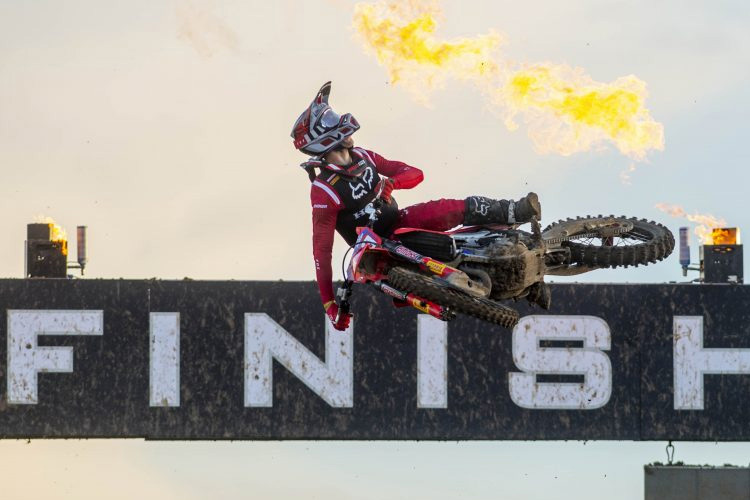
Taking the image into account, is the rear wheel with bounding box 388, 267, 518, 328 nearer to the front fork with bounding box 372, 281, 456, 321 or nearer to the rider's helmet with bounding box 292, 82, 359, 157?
the front fork with bounding box 372, 281, 456, 321

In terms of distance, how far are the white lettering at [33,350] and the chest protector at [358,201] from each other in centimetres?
1224

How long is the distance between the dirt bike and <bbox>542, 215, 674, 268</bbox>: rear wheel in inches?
20.9

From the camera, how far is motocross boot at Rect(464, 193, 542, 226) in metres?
14.7

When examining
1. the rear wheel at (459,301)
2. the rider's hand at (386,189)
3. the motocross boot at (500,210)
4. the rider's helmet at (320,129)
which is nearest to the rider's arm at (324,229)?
the rider's helmet at (320,129)

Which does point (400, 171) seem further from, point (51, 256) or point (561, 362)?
point (51, 256)

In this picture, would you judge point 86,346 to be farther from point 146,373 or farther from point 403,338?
point 403,338

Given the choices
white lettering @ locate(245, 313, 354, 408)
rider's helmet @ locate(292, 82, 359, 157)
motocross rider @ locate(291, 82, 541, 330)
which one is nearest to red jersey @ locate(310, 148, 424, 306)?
motocross rider @ locate(291, 82, 541, 330)

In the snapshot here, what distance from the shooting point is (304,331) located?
82.6 feet

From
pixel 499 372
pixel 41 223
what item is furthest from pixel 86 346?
pixel 499 372

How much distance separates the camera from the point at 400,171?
48.2 feet

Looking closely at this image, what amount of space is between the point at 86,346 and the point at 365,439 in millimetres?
5628

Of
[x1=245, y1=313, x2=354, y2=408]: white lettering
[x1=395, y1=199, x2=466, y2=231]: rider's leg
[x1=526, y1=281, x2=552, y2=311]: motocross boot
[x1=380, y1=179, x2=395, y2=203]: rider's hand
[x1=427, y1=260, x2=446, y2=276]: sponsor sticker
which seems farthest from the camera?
[x1=245, y1=313, x2=354, y2=408]: white lettering

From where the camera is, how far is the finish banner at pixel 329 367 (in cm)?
2506

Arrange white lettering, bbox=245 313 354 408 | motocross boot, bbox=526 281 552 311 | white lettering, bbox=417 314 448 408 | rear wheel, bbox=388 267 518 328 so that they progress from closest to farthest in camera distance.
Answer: rear wheel, bbox=388 267 518 328
motocross boot, bbox=526 281 552 311
white lettering, bbox=417 314 448 408
white lettering, bbox=245 313 354 408
